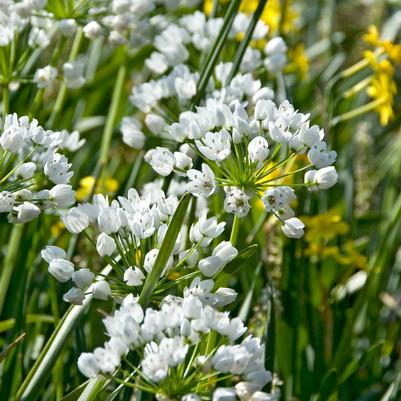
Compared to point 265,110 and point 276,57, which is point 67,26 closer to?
point 276,57

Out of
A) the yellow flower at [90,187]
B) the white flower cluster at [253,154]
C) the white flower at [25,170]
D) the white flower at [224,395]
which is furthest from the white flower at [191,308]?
the yellow flower at [90,187]

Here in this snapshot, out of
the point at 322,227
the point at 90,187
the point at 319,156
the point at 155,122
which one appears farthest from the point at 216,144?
the point at 322,227

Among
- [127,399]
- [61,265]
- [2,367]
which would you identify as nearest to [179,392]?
[61,265]

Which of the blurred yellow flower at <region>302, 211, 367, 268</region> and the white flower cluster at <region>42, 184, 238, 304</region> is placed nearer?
the white flower cluster at <region>42, 184, 238, 304</region>

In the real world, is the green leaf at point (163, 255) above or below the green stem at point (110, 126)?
above

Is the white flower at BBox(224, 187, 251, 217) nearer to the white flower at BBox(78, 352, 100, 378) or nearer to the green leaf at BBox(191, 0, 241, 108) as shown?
the white flower at BBox(78, 352, 100, 378)

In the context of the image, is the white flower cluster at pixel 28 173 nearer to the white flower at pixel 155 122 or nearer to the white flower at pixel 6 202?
the white flower at pixel 6 202

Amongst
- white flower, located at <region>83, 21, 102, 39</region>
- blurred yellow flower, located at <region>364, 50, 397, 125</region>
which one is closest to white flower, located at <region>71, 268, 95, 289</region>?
white flower, located at <region>83, 21, 102, 39</region>
